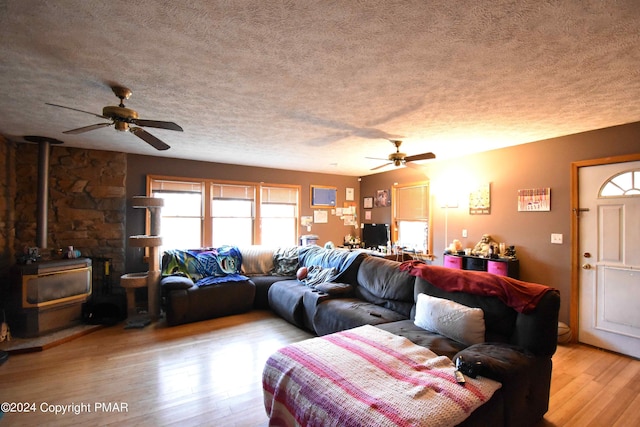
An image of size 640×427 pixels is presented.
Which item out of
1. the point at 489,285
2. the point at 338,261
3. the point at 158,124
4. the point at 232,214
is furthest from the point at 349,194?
the point at 158,124

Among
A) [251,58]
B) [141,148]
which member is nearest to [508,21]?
[251,58]

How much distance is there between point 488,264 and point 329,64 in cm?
362

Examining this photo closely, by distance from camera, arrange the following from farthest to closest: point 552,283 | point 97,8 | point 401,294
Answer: point 552,283 < point 401,294 < point 97,8

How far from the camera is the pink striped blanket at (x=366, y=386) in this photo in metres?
1.45

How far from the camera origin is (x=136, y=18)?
4.97 ft

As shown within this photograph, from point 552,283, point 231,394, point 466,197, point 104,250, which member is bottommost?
point 231,394

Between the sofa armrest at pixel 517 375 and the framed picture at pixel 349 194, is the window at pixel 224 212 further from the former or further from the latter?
the sofa armrest at pixel 517 375

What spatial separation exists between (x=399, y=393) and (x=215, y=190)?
4.87m

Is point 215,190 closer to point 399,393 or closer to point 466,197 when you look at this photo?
point 466,197

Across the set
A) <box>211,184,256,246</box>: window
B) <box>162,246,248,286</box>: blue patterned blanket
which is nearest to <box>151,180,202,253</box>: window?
<box>211,184,256,246</box>: window

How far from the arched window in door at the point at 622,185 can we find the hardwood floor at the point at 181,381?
179 centimetres

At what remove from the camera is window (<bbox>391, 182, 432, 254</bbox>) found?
18.4ft

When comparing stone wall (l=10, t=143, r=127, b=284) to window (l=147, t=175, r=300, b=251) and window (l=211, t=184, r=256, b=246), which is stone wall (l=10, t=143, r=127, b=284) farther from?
window (l=211, t=184, r=256, b=246)

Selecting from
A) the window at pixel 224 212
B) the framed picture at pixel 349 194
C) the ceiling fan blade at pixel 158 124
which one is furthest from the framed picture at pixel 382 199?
the ceiling fan blade at pixel 158 124
